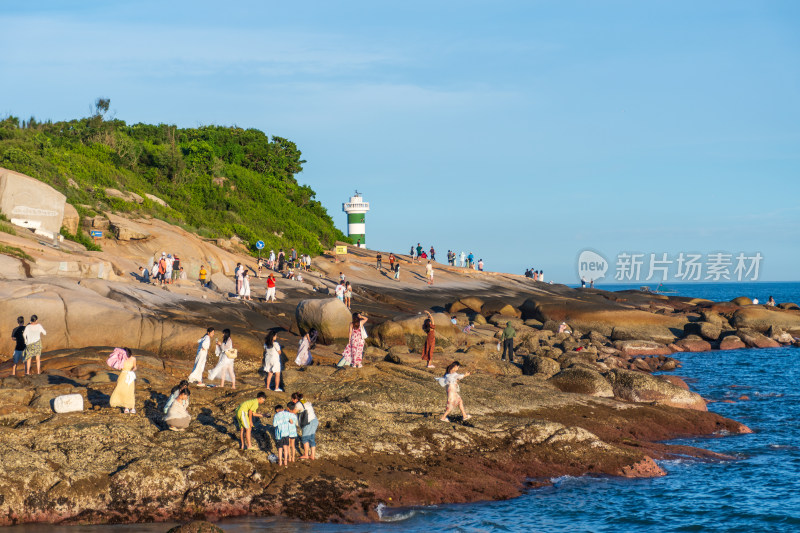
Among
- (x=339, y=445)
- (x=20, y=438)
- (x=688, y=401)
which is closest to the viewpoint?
(x=20, y=438)

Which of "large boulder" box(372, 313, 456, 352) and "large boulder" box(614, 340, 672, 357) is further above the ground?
"large boulder" box(372, 313, 456, 352)

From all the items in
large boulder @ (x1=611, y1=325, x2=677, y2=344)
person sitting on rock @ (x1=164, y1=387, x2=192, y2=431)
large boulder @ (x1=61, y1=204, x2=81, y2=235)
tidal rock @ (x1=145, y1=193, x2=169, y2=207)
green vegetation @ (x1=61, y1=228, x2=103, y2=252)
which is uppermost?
tidal rock @ (x1=145, y1=193, x2=169, y2=207)

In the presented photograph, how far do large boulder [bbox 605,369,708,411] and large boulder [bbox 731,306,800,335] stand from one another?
92.8 ft

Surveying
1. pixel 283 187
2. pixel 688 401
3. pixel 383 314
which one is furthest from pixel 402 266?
pixel 688 401

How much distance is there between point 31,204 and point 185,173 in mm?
26175

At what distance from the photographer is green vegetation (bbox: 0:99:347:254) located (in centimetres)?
5228

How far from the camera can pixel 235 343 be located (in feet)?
91.2

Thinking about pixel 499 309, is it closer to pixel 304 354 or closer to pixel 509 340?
pixel 509 340

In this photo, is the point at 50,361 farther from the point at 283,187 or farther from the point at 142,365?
the point at 283,187

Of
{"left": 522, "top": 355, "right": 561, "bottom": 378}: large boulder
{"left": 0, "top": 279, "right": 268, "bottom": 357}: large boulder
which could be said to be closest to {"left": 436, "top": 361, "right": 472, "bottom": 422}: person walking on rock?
{"left": 0, "top": 279, "right": 268, "bottom": 357}: large boulder

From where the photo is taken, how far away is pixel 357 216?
80000 millimetres

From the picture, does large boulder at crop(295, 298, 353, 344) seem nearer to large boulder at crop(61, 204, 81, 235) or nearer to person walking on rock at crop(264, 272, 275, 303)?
person walking on rock at crop(264, 272, 275, 303)

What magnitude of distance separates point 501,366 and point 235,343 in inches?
399

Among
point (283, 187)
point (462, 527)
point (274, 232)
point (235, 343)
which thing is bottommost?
point (462, 527)
